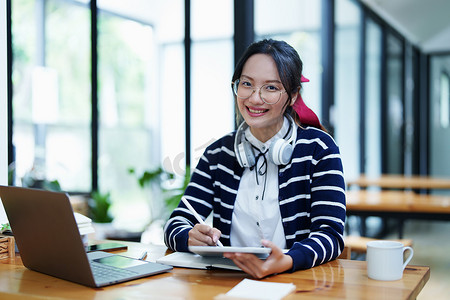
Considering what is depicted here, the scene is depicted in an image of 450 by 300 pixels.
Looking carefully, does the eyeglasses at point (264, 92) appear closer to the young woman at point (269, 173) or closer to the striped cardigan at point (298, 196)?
the young woman at point (269, 173)

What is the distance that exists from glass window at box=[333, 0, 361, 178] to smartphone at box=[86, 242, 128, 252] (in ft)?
11.8

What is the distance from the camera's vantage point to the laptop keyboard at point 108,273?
123 centimetres

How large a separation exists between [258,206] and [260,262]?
18.0 inches

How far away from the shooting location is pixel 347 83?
17.8ft

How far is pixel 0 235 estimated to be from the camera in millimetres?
1625

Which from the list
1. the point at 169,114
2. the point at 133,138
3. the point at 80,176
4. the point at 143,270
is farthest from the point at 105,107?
the point at 143,270

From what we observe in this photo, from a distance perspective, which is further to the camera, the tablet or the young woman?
the young woman

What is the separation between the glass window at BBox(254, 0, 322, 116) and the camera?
402 centimetres

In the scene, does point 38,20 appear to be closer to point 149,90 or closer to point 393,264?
point 149,90

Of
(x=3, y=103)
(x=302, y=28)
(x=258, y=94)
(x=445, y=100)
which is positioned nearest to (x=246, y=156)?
(x=258, y=94)

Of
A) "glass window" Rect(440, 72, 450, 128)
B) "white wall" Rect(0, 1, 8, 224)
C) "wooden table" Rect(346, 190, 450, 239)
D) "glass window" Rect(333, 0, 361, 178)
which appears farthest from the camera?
"glass window" Rect(440, 72, 450, 128)

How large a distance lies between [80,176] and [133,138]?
1.15 meters

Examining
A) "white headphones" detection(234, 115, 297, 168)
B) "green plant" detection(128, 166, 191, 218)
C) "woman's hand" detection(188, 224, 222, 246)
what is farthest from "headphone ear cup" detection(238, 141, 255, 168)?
"green plant" detection(128, 166, 191, 218)

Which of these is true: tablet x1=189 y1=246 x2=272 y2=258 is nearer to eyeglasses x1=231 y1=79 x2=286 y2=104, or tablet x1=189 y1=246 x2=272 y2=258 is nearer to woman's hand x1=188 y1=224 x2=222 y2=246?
woman's hand x1=188 y1=224 x2=222 y2=246
